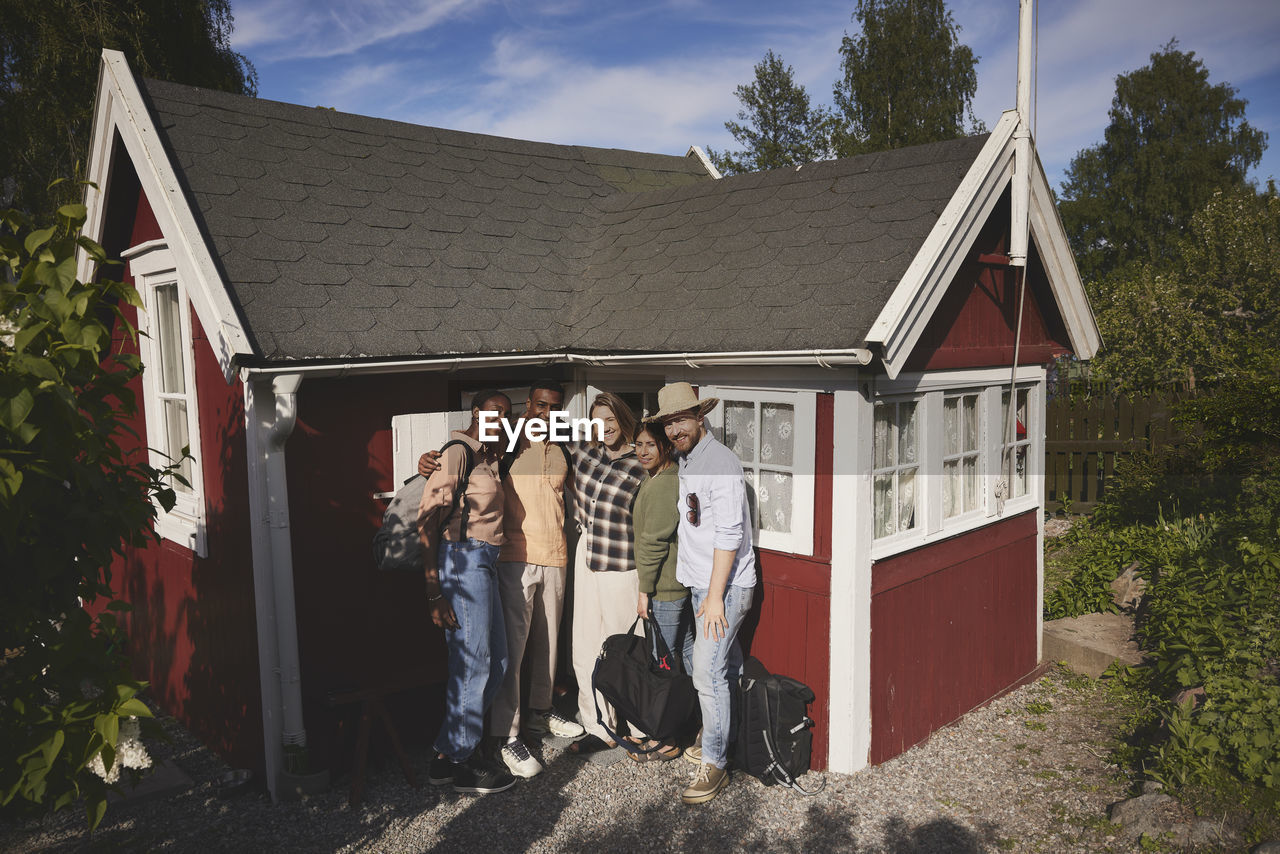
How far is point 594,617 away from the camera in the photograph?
5.97m

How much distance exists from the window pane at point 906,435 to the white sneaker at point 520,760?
119 inches

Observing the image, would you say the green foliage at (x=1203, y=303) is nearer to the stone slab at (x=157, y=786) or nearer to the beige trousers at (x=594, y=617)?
the beige trousers at (x=594, y=617)

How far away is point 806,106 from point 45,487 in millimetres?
30467

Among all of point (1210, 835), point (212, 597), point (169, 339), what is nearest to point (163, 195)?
point (169, 339)

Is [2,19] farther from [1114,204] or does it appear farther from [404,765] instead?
[1114,204]

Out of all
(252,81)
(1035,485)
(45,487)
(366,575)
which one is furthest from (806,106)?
(45,487)

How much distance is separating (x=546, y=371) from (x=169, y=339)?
266 centimetres

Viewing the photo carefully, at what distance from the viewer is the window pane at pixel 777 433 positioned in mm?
5508

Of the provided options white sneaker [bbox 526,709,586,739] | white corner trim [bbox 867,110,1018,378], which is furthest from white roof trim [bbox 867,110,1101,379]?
white sneaker [bbox 526,709,586,739]

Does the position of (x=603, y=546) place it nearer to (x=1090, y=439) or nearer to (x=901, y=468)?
(x=901, y=468)

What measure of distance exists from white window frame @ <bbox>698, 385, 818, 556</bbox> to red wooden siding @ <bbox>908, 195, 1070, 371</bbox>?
0.86 m

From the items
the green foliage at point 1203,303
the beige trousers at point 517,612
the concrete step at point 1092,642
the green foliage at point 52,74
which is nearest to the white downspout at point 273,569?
the beige trousers at point 517,612

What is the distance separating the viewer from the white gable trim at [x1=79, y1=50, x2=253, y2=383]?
4910 mm

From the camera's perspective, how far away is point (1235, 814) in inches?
173
